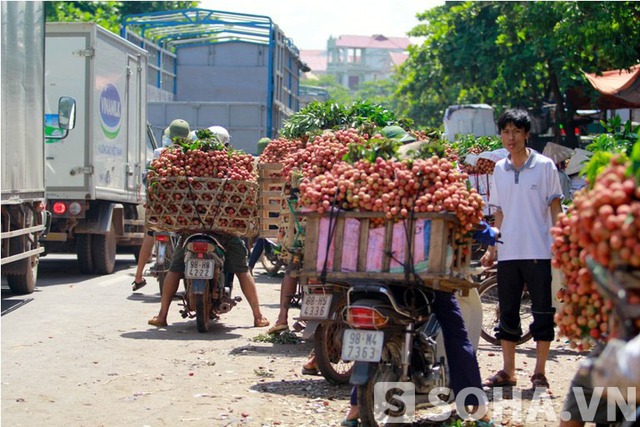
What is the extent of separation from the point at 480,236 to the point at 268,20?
18.8m

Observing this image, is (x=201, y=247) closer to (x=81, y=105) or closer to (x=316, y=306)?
(x=316, y=306)

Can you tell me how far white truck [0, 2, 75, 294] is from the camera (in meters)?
11.6

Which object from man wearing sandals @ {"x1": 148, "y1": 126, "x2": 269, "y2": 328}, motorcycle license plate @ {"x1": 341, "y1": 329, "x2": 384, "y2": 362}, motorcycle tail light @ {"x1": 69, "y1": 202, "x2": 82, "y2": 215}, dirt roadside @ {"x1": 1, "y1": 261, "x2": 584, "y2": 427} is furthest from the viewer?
motorcycle tail light @ {"x1": 69, "y1": 202, "x2": 82, "y2": 215}

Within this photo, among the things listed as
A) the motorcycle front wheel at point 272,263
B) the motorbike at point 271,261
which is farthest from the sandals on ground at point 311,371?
the motorcycle front wheel at point 272,263

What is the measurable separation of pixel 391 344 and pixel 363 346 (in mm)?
284

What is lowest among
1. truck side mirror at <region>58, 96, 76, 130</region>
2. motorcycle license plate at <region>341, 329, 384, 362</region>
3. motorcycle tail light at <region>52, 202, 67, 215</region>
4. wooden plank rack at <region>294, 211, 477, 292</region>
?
motorcycle license plate at <region>341, 329, 384, 362</region>

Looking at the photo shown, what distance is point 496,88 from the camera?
3303 centimetres

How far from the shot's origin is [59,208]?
1534 centimetres

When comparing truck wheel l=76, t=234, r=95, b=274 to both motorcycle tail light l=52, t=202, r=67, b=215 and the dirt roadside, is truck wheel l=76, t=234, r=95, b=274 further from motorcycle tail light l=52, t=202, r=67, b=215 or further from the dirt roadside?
the dirt roadside

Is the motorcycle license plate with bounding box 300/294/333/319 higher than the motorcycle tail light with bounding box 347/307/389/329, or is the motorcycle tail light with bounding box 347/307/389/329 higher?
the motorcycle tail light with bounding box 347/307/389/329

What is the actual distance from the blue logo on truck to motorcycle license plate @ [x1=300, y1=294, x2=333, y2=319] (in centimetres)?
934

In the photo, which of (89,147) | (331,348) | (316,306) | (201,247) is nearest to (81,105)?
(89,147)

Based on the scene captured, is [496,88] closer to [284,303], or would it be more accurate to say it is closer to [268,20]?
[268,20]

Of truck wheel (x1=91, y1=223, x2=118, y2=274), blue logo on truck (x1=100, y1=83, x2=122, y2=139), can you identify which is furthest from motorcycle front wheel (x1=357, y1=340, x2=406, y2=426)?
blue logo on truck (x1=100, y1=83, x2=122, y2=139)
